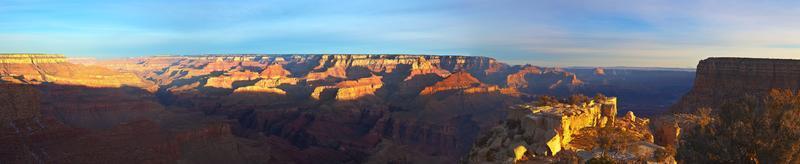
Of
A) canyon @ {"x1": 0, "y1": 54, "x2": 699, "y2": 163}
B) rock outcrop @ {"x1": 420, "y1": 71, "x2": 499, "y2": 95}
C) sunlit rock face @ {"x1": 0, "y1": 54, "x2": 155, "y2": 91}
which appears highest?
sunlit rock face @ {"x1": 0, "y1": 54, "x2": 155, "y2": 91}

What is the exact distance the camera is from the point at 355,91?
139 metres

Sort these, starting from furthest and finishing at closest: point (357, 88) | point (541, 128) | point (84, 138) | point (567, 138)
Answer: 1. point (357, 88)
2. point (84, 138)
3. point (541, 128)
4. point (567, 138)

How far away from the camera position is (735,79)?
5778 centimetres

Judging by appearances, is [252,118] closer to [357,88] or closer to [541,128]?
[357,88]

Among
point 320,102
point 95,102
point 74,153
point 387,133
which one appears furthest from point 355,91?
point 74,153

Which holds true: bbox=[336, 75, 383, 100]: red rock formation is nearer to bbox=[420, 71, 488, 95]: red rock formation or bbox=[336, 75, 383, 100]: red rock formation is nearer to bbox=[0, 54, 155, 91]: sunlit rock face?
bbox=[420, 71, 488, 95]: red rock formation

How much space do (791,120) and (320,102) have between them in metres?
119

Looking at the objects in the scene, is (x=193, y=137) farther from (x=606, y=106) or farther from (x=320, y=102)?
(x=320, y=102)

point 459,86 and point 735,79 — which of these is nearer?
point 735,79

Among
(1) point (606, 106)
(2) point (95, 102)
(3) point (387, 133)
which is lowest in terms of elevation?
(3) point (387, 133)

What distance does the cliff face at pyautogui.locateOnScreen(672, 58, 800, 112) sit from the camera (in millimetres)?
53803

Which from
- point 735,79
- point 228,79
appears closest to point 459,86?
point 735,79

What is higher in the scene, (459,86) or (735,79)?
(735,79)

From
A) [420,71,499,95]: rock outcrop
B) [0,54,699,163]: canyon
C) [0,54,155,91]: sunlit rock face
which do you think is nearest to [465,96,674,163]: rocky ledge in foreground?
[0,54,699,163]: canyon
